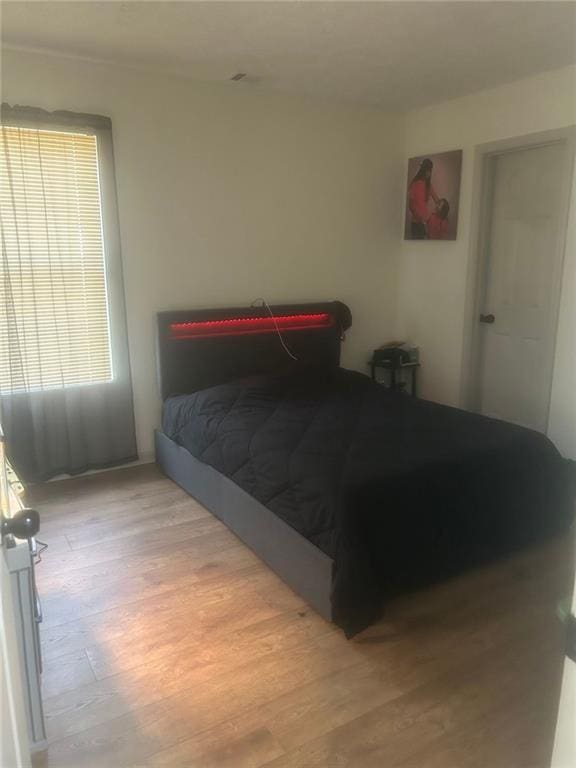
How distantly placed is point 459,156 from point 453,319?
1.20 meters

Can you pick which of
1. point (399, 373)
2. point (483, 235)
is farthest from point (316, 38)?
point (399, 373)

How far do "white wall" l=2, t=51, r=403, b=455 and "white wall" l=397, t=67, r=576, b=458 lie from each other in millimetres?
281

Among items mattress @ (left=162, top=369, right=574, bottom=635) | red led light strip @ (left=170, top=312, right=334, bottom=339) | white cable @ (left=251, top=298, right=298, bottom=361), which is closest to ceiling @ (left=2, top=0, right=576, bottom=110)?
white cable @ (left=251, top=298, right=298, bottom=361)

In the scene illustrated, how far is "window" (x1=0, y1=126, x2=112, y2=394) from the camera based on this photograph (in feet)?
10.6

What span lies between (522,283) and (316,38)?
2.12 meters

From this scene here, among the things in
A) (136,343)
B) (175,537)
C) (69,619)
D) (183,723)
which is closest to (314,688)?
(183,723)

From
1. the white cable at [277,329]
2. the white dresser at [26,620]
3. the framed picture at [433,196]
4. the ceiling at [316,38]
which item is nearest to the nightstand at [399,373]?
the white cable at [277,329]

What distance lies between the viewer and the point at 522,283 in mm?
3988

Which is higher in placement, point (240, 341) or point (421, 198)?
point (421, 198)

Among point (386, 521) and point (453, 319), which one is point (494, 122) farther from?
point (386, 521)

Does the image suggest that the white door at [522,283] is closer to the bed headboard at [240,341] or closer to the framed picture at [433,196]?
the framed picture at [433,196]

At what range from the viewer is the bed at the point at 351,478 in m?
2.27

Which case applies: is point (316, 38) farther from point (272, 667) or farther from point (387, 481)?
point (272, 667)

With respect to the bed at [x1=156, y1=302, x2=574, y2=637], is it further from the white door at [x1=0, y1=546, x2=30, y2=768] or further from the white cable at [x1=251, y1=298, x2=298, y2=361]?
the white door at [x1=0, y1=546, x2=30, y2=768]
